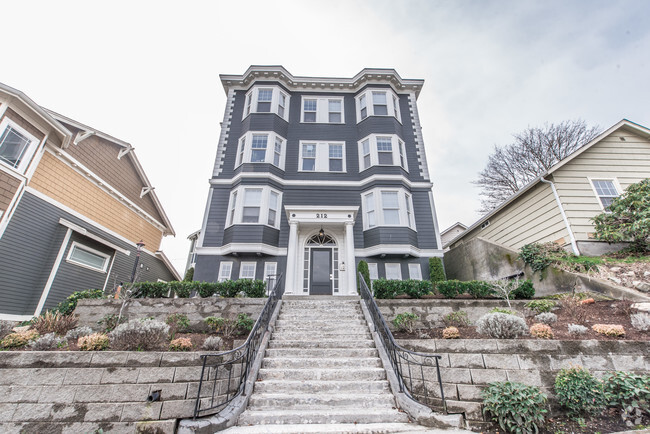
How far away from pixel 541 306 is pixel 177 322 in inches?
397

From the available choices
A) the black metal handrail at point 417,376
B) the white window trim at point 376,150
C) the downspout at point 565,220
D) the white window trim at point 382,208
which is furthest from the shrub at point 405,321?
the white window trim at point 376,150

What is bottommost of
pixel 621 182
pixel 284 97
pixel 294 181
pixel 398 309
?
pixel 398 309

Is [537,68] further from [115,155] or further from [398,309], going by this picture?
[115,155]

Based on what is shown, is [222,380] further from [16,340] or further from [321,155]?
[321,155]

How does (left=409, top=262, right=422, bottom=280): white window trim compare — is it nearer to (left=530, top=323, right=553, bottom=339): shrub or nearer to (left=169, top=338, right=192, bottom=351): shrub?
(left=530, top=323, right=553, bottom=339): shrub

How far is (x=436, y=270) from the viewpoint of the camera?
467 inches

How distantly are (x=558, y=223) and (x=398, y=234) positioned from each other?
599 centimetres

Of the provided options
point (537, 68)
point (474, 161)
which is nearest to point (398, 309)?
point (537, 68)

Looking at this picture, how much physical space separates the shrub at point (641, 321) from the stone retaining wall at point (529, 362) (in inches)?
37.1

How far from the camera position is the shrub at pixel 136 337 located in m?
5.50

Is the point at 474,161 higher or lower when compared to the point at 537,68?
higher

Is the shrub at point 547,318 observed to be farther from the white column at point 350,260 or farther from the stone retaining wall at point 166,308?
the stone retaining wall at point 166,308

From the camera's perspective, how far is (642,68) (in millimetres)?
11781

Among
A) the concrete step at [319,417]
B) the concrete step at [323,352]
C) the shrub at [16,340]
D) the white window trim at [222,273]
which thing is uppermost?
the white window trim at [222,273]
